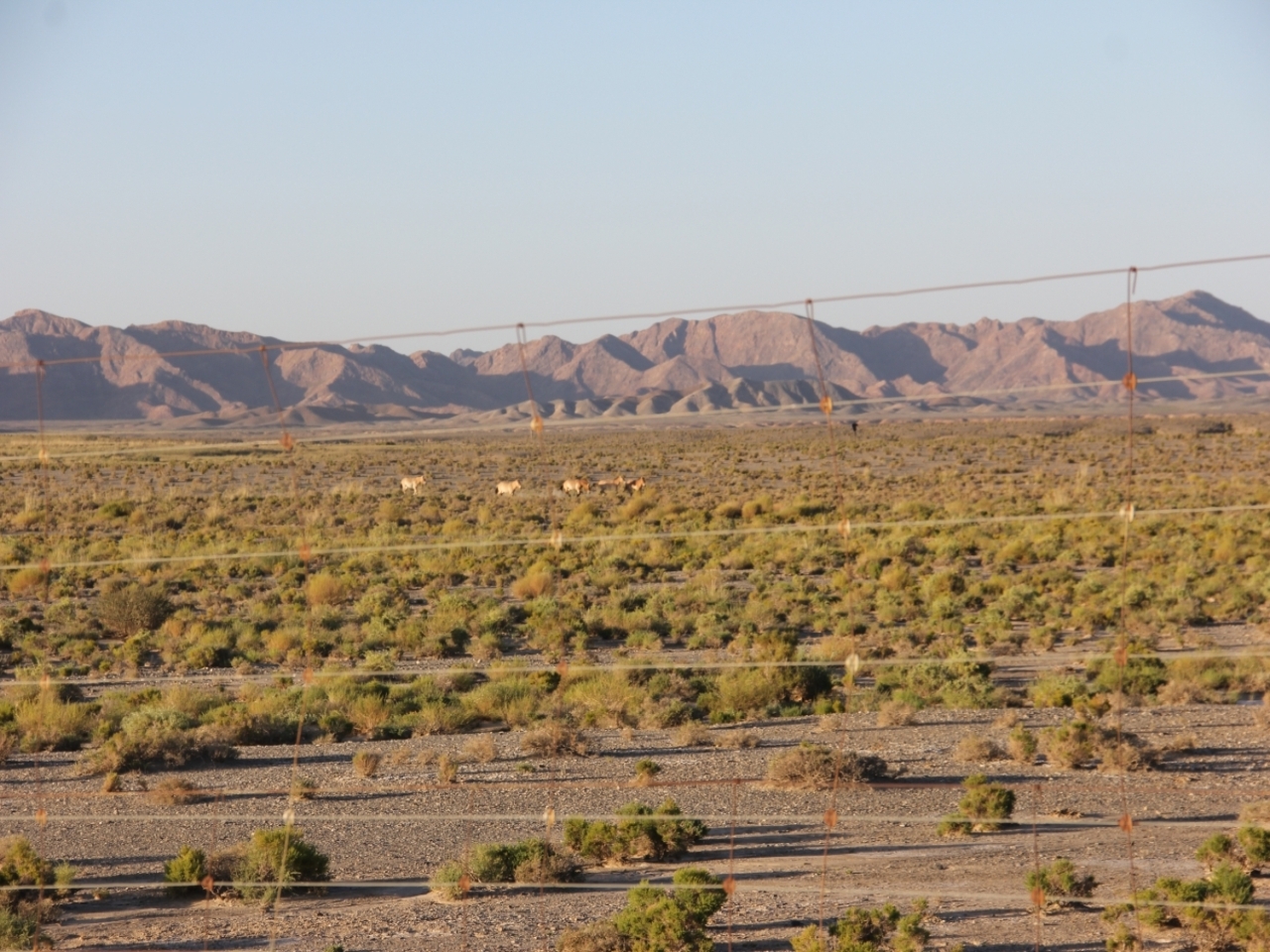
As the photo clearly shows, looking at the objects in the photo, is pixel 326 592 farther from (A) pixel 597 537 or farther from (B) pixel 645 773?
(B) pixel 645 773

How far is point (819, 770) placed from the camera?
14.7m

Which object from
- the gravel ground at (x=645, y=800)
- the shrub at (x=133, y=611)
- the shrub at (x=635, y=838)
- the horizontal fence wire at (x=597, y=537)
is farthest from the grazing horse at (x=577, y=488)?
the shrub at (x=635, y=838)

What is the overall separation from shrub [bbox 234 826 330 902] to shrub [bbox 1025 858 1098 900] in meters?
6.06

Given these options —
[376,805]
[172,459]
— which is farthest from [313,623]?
[172,459]

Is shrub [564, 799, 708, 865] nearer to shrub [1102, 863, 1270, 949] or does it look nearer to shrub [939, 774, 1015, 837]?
shrub [939, 774, 1015, 837]

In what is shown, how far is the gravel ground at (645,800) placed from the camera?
10.5 m

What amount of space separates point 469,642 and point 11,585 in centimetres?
1488

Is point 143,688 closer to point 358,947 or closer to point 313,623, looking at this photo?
point 313,623

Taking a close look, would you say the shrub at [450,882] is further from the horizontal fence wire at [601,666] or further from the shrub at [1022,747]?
the horizontal fence wire at [601,666]

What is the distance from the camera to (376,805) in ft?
48.6

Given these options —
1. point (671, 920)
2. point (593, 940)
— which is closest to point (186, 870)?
point (593, 940)

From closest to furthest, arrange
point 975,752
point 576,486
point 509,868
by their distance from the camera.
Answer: point 509,868, point 975,752, point 576,486

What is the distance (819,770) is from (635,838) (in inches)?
126

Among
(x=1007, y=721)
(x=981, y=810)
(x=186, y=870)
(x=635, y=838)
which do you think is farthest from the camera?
(x=1007, y=721)
